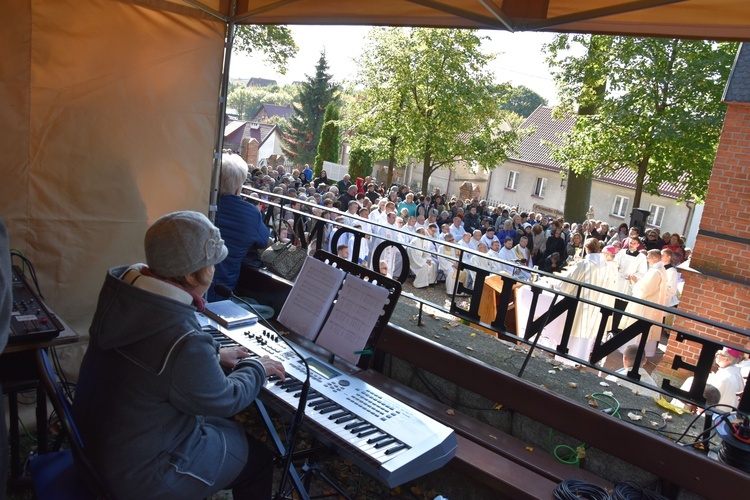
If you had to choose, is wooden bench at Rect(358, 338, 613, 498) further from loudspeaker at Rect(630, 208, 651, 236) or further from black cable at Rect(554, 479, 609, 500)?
loudspeaker at Rect(630, 208, 651, 236)

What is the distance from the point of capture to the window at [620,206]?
108 feet

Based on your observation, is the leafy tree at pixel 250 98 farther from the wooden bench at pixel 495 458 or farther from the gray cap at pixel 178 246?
the gray cap at pixel 178 246

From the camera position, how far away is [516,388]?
342 centimetres

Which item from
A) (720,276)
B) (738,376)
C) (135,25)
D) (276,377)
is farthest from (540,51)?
(276,377)

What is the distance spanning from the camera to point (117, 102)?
4.08m

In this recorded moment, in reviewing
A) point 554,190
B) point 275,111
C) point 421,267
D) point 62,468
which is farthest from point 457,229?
point 275,111

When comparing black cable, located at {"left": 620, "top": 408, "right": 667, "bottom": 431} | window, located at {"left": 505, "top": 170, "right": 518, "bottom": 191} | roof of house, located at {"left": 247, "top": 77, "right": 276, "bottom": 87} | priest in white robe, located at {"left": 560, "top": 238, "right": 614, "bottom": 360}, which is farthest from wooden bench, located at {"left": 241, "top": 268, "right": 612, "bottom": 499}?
roof of house, located at {"left": 247, "top": 77, "right": 276, "bottom": 87}

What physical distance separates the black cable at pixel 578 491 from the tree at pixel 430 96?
1939 cm

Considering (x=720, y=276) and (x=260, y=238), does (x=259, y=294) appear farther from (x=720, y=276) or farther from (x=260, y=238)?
(x=720, y=276)

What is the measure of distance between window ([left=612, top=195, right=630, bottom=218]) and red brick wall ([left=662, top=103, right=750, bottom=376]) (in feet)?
85.0

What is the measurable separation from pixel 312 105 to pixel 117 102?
48.6 metres

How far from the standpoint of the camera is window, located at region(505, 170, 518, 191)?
3825 cm

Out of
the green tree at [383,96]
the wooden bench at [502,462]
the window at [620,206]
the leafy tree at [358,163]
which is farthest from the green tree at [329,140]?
the wooden bench at [502,462]

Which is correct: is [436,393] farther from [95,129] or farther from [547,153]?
[547,153]
